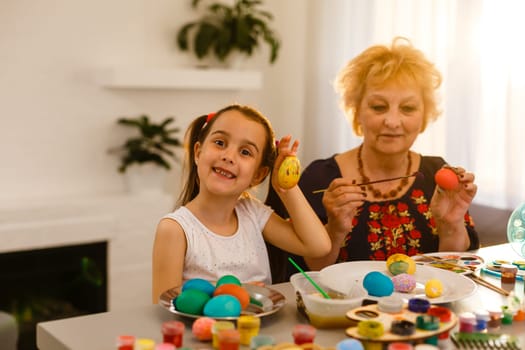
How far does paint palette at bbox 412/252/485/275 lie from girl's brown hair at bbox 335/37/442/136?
0.62 meters

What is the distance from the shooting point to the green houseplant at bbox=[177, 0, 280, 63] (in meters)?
4.12

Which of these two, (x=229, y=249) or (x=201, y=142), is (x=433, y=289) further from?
(x=201, y=142)

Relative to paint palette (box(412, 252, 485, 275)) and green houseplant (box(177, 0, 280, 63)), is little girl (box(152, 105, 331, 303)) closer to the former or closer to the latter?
paint palette (box(412, 252, 485, 275))

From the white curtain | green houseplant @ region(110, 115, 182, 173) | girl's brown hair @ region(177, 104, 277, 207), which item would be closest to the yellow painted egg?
girl's brown hair @ region(177, 104, 277, 207)

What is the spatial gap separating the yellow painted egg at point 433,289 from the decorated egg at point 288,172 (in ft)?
1.31

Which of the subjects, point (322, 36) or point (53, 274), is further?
point (322, 36)

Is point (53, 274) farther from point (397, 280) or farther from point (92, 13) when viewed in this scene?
point (397, 280)

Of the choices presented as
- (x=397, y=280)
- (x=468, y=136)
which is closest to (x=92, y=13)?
(x=468, y=136)

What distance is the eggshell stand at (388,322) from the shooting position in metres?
1.18

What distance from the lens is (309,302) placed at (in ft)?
4.35

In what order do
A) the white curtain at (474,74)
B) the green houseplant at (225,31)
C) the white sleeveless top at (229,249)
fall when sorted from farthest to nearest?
the green houseplant at (225,31), the white curtain at (474,74), the white sleeveless top at (229,249)

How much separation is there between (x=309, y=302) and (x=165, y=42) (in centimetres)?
302

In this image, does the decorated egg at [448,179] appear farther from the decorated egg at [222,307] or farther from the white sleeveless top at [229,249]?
the decorated egg at [222,307]

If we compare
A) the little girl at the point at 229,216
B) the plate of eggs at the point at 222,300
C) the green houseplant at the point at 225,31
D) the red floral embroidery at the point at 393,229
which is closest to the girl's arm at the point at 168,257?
the little girl at the point at 229,216
